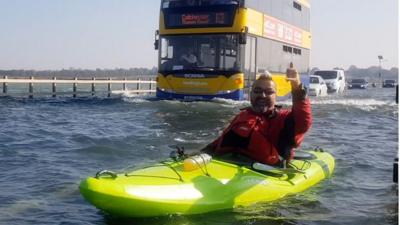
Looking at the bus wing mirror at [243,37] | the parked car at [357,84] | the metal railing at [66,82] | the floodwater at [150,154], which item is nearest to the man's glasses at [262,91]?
the floodwater at [150,154]

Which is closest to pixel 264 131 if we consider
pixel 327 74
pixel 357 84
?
pixel 327 74

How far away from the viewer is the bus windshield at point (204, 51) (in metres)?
17.4

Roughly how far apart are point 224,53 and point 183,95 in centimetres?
197

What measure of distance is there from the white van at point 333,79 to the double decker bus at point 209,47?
17.5 m

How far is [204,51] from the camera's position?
17750 mm

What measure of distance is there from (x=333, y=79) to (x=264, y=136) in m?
30.7

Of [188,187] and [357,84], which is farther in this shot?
[357,84]

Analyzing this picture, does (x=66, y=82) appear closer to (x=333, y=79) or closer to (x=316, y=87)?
(x=316, y=87)

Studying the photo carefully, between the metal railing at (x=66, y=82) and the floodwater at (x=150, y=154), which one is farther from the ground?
the metal railing at (x=66, y=82)

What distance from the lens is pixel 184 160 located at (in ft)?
20.1

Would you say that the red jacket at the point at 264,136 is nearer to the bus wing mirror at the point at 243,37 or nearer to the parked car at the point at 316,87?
the bus wing mirror at the point at 243,37

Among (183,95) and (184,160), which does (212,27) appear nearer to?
(183,95)

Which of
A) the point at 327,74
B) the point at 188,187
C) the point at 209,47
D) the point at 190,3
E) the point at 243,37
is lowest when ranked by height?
the point at 188,187

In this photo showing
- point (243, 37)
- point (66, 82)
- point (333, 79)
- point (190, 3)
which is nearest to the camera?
point (243, 37)
